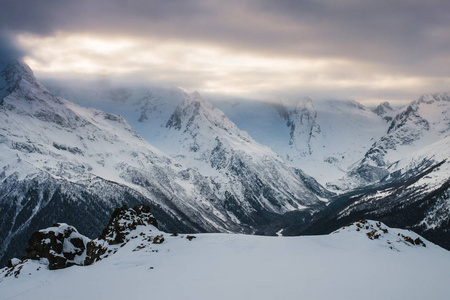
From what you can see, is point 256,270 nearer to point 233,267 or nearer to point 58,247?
point 233,267

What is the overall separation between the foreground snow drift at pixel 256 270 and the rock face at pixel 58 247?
2094 millimetres

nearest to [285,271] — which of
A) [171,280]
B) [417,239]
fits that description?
[171,280]

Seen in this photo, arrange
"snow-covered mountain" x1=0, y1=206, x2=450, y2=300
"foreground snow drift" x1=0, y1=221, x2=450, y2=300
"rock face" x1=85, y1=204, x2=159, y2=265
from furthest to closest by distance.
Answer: "rock face" x1=85, y1=204, x2=159, y2=265, "snow-covered mountain" x1=0, y1=206, x2=450, y2=300, "foreground snow drift" x1=0, y1=221, x2=450, y2=300

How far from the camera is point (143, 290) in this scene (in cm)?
4356

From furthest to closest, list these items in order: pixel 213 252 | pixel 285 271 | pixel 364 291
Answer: pixel 213 252 → pixel 285 271 → pixel 364 291

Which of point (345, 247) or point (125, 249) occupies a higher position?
point (345, 247)

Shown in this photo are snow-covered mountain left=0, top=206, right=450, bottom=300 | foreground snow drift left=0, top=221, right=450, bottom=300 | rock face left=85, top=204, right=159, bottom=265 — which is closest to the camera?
foreground snow drift left=0, top=221, right=450, bottom=300

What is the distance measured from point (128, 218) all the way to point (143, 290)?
34.8 m

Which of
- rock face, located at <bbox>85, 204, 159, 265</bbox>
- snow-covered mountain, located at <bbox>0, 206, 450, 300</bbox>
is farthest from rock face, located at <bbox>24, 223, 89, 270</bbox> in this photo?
rock face, located at <bbox>85, 204, 159, 265</bbox>

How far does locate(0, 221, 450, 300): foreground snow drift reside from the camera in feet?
134

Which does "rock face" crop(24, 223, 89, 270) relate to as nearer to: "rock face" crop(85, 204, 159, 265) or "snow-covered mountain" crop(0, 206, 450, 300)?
"snow-covered mountain" crop(0, 206, 450, 300)

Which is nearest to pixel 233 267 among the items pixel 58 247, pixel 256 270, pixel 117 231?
pixel 256 270

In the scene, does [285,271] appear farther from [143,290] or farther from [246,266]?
[143,290]

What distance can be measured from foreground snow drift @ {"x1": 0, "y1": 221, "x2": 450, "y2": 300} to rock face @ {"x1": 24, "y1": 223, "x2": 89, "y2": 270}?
209 cm
